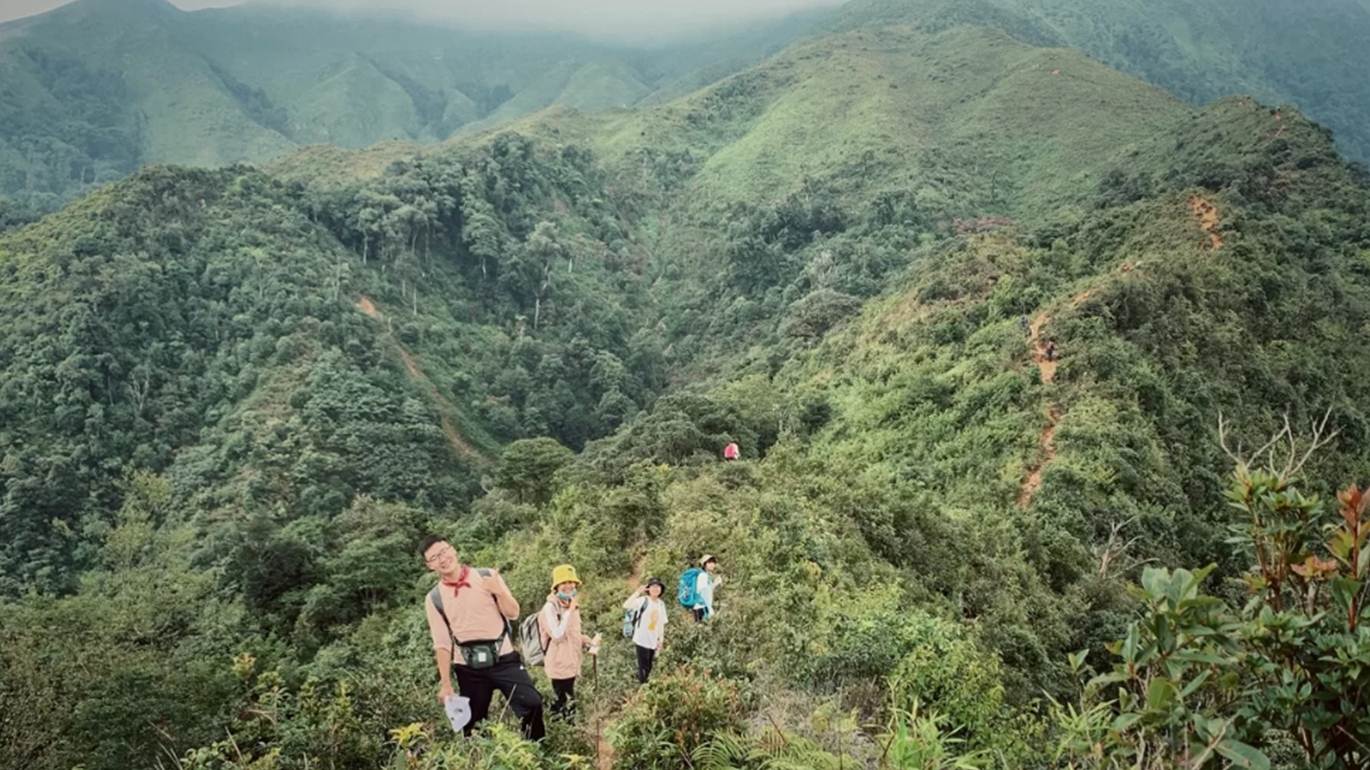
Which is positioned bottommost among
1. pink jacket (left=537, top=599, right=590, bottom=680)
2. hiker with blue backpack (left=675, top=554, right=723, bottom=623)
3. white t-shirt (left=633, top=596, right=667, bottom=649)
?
hiker with blue backpack (left=675, top=554, right=723, bottom=623)

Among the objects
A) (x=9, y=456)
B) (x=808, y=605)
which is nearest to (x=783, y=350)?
(x=808, y=605)

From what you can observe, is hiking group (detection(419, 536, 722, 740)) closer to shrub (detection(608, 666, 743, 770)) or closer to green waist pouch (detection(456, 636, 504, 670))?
green waist pouch (detection(456, 636, 504, 670))

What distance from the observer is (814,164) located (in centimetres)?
7056

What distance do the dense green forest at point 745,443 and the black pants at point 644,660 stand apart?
0.79 feet

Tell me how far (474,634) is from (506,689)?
0.46 m

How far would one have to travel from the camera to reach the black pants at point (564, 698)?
6109 mm

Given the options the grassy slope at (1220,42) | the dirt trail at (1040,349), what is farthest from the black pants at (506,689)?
the grassy slope at (1220,42)

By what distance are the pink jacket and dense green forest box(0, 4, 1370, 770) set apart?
1.18 ft

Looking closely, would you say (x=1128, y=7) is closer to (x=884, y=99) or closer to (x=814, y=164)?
(x=884, y=99)

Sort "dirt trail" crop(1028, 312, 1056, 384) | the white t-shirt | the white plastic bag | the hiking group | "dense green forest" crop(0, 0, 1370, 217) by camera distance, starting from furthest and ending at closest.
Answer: "dense green forest" crop(0, 0, 1370, 217) → "dirt trail" crop(1028, 312, 1056, 384) → the white t-shirt → the hiking group → the white plastic bag

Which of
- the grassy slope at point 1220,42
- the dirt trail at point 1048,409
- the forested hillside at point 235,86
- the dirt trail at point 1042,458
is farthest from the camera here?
the grassy slope at point 1220,42

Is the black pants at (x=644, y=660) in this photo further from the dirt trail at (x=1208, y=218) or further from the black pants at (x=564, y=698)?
the dirt trail at (x=1208, y=218)

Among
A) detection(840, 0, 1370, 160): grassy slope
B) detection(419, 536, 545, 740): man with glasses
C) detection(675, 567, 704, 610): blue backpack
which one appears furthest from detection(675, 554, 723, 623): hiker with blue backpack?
detection(840, 0, 1370, 160): grassy slope

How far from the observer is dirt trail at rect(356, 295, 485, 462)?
45.0 m
